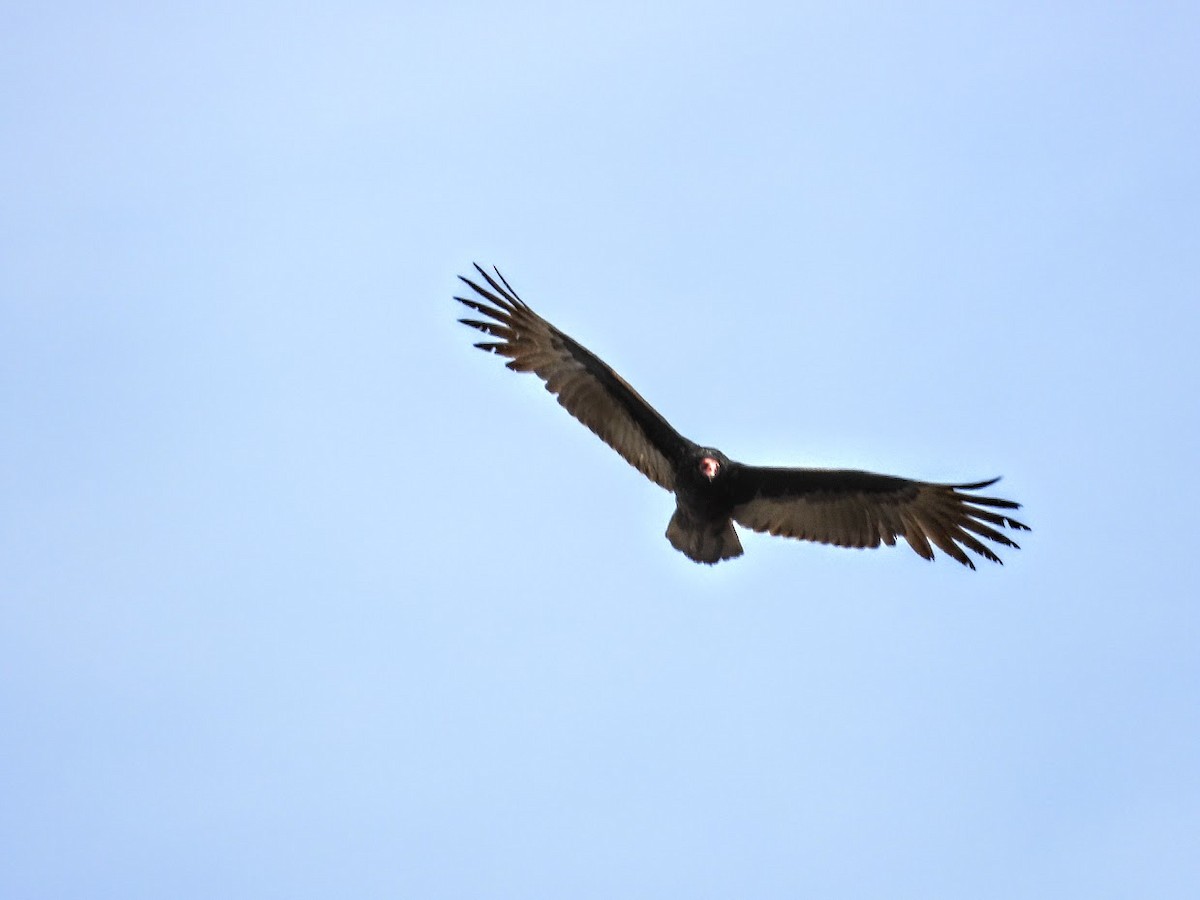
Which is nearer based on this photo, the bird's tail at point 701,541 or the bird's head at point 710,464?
the bird's head at point 710,464

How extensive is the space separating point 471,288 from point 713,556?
3.59 meters

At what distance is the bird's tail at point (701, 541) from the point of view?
16125 millimetres

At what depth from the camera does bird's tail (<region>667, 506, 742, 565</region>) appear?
52.9ft

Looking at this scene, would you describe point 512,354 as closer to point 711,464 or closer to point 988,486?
point 711,464

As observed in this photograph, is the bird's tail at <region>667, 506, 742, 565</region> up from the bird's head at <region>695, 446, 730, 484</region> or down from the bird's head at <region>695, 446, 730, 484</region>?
down

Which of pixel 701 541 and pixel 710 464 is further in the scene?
pixel 701 541

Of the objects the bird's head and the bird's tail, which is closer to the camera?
the bird's head

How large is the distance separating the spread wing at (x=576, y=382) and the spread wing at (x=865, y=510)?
94 centimetres

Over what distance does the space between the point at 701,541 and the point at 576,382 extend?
1.99 meters

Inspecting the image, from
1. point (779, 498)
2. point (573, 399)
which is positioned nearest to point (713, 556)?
point (779, 498)

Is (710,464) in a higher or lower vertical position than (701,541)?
higher

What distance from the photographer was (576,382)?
1639cm

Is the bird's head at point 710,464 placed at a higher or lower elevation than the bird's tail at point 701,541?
higher

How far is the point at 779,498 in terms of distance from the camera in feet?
54.1
